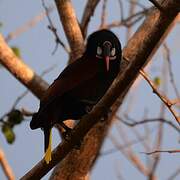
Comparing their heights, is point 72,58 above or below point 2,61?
below

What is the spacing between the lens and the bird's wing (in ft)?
11.1

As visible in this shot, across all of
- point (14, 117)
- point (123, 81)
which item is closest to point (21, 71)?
point (14, 117)

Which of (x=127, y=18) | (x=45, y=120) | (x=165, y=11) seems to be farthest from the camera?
(x=127, y=18)

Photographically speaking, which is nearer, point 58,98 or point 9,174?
point 58,98

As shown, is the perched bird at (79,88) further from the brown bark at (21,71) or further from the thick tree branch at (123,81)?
the brown bark at (21,71)

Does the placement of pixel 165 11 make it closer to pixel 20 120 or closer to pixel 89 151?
pixel 89 151

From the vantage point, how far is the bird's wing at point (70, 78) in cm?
337

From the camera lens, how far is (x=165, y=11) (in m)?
2.62

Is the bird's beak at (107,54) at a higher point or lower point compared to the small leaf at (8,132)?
higher

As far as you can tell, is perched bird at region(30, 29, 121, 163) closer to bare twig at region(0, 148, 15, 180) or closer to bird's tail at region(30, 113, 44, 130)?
bird's tail at region(30, 113, 44, 130)

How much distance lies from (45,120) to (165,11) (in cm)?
109

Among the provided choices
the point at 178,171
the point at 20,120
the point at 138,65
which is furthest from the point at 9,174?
the point at 138,65

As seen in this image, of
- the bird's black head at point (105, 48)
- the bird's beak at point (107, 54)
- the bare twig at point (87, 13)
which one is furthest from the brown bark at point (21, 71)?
the bird's beak at point (107, 54)

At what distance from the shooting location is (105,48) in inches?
142
